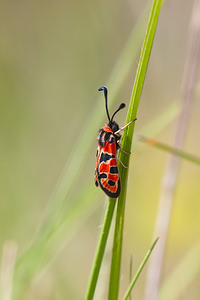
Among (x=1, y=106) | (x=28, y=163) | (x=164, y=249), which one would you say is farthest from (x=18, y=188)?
(x=164, y=249)

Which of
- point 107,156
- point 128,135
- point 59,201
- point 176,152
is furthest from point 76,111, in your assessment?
point 128,135

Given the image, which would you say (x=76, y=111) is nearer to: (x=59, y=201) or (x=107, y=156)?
(x=59, y=201)

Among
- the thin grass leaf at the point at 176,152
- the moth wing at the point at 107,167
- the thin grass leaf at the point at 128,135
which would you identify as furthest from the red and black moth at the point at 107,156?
the thin grass leaf at the point at 128,135

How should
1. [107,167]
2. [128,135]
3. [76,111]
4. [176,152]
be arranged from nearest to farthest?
[128,135], [176,152], [107,167], [76,111]

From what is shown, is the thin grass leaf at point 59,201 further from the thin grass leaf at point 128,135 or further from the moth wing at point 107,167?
the thin grass leaf at point 128,135

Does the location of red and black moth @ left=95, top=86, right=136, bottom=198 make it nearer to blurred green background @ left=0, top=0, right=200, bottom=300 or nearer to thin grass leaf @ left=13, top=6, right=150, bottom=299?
thin grass leaf @ left=13, top=6, right=150, bottom=299
